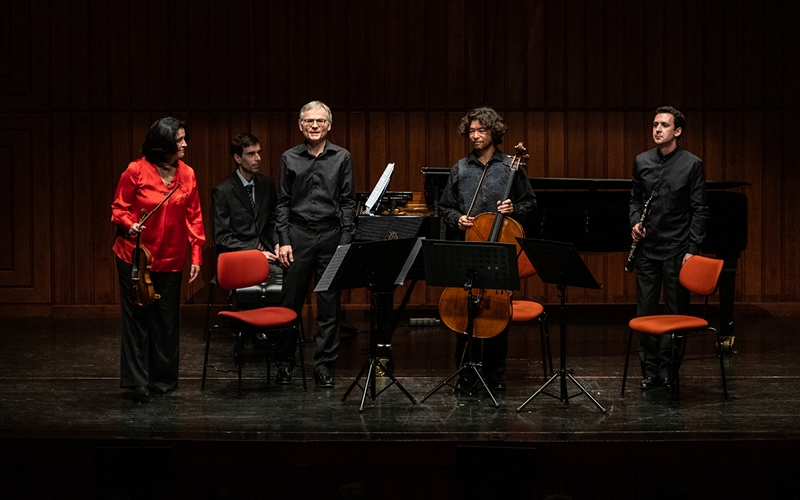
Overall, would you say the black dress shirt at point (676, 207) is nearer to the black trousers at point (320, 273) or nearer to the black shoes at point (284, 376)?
the black trousers at point (320, 273)

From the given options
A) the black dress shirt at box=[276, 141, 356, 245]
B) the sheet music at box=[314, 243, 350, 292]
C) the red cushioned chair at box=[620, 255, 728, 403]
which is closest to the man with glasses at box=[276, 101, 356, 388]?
the black dress shirt at box=[276, 141, 356, 245]

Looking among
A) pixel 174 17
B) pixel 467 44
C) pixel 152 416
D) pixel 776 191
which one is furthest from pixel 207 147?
pixel 776 191

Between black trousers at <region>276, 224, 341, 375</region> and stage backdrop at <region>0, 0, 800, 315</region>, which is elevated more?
stage backdrop at <region>0, 0, 800, 315</region>

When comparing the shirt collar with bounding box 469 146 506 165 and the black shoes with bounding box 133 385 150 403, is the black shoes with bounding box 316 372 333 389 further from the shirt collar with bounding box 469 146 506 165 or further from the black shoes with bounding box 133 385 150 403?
the shirt collar with bounding box 469 146 506 165

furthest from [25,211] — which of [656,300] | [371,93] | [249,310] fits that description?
[656,300]

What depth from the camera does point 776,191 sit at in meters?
7.02

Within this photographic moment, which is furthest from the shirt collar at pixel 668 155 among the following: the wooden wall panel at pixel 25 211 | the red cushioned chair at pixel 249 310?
the wooden wall panel at pixel 25 211

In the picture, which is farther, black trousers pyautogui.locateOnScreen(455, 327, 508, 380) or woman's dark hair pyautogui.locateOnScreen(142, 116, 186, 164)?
Result: black trousers pyautogui.locateOnScreen(455, 327, 508, 380)

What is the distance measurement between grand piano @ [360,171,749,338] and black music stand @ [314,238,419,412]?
107 cm

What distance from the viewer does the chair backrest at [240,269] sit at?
425 centimetres

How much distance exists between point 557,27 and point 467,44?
2.81ft

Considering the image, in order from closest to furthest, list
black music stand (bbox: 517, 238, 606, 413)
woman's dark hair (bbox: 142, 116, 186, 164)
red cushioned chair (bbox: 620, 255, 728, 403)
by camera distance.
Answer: black music stand (bbox: 517, 238, 606, 413), red cushioned chair (bbox: 620, 255, 728, 403), woman's dark hair (bbox: 142, 116, 186, 164)

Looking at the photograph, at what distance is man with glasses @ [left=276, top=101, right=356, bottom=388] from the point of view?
4.16 metres

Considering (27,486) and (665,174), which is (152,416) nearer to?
(27,486)
